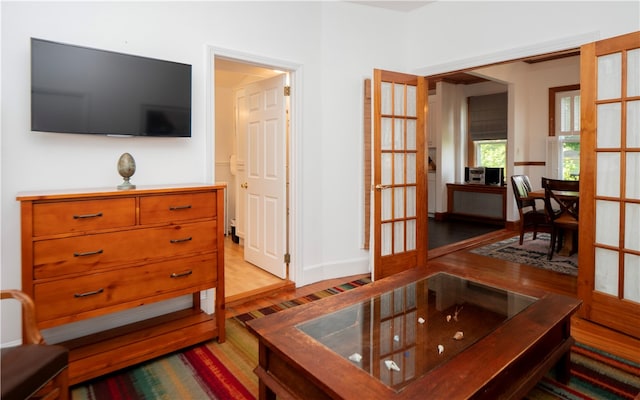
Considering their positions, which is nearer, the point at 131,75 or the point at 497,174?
the point at 131,75

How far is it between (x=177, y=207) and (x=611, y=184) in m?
3.05

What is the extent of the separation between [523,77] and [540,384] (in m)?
6.12

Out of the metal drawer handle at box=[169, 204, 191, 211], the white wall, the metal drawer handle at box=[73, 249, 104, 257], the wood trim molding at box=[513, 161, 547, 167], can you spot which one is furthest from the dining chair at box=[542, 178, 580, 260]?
the metal drawer handle at box=[73, 249, 104, 257]

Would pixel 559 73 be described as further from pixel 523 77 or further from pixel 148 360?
pixel 148 360

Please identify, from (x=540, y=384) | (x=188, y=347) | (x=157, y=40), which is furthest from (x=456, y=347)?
(x=157, y=40)

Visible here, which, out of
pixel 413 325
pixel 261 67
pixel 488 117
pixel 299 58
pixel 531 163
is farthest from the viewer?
pixel 488 117

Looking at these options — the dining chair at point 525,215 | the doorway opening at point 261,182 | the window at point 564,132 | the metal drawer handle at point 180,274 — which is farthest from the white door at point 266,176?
the window at point 564,132

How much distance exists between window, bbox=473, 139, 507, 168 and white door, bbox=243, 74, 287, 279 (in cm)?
546

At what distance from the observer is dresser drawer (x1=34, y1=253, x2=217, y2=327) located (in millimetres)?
1922

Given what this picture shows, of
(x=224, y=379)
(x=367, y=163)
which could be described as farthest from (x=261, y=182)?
(x=224, y=379)

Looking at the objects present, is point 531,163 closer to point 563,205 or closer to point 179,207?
point 563,205

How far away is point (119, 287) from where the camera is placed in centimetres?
213

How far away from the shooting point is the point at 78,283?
200 cm

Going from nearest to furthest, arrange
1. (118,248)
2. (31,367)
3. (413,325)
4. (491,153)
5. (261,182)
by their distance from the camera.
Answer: (31,367) < (413,325) < (118,248) < (261,182) < (491,153)
